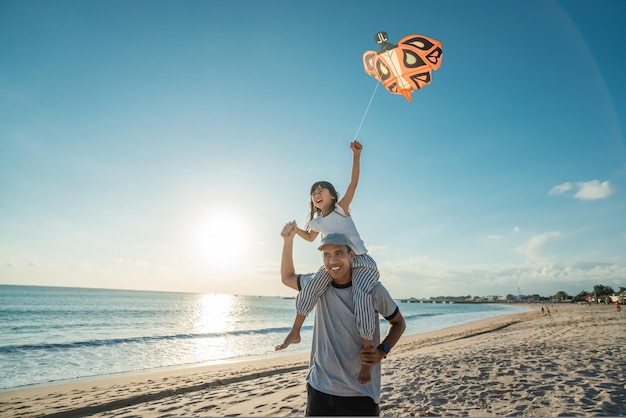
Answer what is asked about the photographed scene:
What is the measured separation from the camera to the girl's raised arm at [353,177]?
10.1 feet

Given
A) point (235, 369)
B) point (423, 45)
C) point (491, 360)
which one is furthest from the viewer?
point (235, 369)

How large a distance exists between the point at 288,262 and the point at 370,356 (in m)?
0.77

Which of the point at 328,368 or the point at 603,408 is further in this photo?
the point at 603,408

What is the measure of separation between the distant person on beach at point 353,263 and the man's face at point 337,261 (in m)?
0.08

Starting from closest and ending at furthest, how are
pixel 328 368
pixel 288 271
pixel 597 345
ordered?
pixel 328 368
pixel 288 271
pixel 597 345

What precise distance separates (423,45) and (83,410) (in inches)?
367

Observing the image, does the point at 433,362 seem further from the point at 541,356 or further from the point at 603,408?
the point at 603,408

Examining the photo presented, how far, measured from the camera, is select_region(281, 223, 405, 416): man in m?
1.82

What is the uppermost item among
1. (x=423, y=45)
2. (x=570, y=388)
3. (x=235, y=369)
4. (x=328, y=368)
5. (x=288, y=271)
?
(x=423, y=45)

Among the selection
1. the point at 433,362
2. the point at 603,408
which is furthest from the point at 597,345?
the point at 603,408

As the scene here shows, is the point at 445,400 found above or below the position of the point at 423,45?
below

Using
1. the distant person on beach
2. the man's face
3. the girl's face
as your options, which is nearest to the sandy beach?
the distant person on beach

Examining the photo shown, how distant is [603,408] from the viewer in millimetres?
4684

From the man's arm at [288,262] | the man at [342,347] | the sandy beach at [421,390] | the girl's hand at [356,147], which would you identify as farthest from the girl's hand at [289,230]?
the sandy beach at [421,390]
